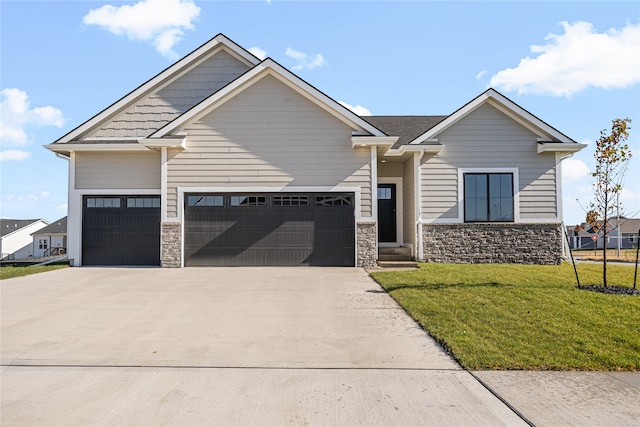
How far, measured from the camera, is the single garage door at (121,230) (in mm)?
14508

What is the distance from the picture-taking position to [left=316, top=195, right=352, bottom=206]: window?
45.3ft

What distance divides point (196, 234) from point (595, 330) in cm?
1084

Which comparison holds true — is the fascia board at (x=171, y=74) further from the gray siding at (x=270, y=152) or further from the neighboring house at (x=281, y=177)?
the gray siding at (x=270, y=152)

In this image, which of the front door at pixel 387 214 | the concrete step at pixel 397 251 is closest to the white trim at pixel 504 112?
the front door at pixel 387 214

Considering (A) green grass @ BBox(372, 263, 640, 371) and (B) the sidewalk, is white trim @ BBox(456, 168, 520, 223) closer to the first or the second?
(A) green grass @ BBox(372, 263, 640, 371)

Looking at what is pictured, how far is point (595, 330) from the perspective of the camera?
240 inches

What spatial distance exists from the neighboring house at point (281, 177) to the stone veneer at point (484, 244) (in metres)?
0.03

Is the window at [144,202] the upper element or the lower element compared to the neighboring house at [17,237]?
upper

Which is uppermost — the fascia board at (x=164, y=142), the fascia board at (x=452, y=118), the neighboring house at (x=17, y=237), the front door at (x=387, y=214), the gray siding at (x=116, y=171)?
the fascia board at (x=452, y=118)

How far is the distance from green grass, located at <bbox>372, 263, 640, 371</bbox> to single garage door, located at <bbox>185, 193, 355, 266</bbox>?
334 centimetres

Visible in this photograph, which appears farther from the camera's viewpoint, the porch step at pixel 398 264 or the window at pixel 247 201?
the window at pixel 247 201

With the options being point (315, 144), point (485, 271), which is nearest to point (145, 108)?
point (315, 144)

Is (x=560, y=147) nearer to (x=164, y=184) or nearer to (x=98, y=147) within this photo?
(x=164, y=184)

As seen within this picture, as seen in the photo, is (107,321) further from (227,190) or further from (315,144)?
(315,144)
